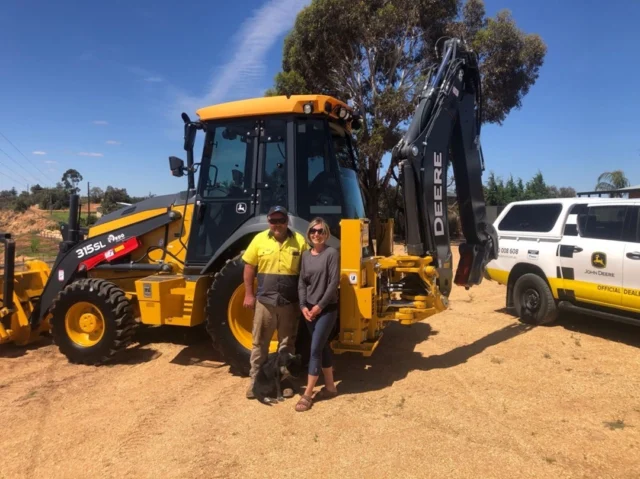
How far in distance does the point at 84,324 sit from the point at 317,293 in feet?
10.5

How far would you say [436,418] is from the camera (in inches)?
156

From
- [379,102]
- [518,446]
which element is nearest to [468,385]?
[518,446]

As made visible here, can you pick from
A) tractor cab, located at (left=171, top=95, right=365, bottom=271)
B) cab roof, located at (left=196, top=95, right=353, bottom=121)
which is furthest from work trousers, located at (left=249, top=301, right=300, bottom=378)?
cab roof, located at (left=196, top=95, right=353, bottom=121)

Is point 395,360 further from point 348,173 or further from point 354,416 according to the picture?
point 348,173

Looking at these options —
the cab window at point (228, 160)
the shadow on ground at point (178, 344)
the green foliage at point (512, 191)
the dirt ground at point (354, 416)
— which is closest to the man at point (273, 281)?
the dirt ground at point (354, 416)

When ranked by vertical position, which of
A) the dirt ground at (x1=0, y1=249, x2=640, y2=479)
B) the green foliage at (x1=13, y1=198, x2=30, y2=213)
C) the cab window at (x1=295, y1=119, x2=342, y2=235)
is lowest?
the dirt ground at (x1=0, y1=249, x2=640, y2=479)

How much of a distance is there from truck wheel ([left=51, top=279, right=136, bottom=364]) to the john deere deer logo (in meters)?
5.96

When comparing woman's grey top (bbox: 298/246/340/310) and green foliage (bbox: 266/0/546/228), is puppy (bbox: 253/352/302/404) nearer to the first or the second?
woman's grey top (bbox: 298/246/340/310)

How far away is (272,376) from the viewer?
4.50m

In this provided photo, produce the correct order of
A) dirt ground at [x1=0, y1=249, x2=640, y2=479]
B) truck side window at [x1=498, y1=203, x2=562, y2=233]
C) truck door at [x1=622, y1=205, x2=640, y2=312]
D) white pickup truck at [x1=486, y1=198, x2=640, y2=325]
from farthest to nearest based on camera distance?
truck side window at [x1=498, y1=203, x2=562, y2=233] < white pickup truck at [x1=486, y1=198, x2=640, y2=325] < truck door at [x1=622, y1=205, x2=640, y2=312] < dirt ground at [x1=0, y1=249, x2=640, y2=479]

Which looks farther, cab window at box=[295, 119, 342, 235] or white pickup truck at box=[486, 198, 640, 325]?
white pickup truck at box=[486, 198, 640, 325]

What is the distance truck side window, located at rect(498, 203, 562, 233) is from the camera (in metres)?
7.25

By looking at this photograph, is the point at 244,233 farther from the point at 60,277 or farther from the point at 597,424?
the point at 597,424

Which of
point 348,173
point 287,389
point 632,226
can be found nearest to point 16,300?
point 287,389
